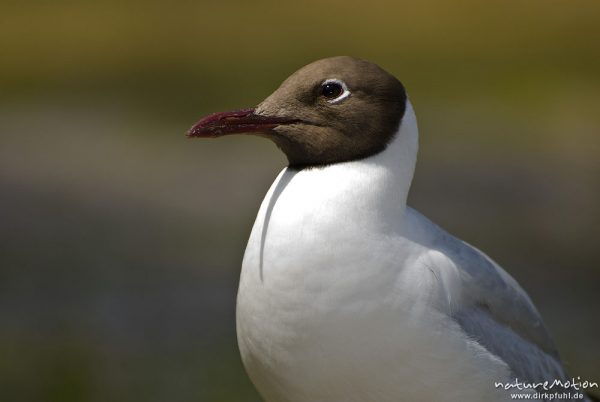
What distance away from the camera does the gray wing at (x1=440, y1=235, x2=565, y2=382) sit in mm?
2527

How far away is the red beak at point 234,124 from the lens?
7.77 feet

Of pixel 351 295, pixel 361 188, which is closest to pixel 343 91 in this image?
pixel 361 188

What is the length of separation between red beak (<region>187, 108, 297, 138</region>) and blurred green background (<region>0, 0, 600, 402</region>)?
1.34 meters

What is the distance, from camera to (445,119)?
686 cm

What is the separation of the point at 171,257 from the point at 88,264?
394 mm

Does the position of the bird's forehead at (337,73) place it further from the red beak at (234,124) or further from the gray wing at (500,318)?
the gray wing at (500,318)

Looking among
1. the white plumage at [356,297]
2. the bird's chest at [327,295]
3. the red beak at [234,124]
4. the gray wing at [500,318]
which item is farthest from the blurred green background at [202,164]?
the red beak at [234,124]

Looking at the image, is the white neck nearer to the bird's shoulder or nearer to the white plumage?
the white plumage

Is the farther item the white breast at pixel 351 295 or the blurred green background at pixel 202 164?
the blurred green background at pixel 202 164

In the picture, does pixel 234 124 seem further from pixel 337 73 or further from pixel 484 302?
pixel 484 302

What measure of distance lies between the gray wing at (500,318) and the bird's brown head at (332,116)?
0.34 metres

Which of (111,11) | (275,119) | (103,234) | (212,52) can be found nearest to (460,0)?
(212,52)

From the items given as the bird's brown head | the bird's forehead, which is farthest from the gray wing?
the bird's forehead

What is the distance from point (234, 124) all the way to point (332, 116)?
0.70 ft
